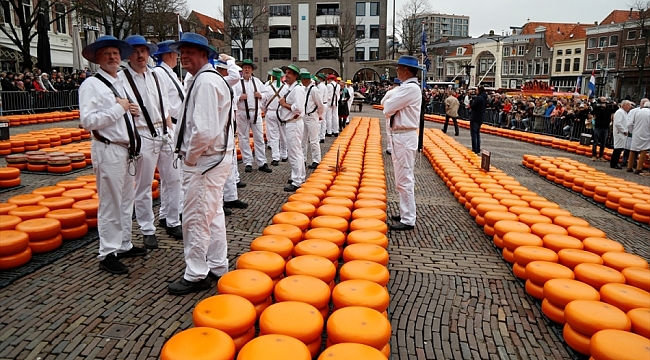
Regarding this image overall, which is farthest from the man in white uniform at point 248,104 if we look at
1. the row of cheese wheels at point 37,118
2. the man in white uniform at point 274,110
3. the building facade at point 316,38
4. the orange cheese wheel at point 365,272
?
the building facade at point 316,38

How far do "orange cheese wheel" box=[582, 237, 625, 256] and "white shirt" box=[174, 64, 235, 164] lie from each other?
3816 millimetres

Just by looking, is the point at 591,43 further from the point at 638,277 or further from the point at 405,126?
the point at 638,277

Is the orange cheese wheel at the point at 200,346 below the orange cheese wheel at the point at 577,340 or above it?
above

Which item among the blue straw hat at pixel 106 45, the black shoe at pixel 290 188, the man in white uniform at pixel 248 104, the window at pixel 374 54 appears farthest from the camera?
the window at pixel 374 54

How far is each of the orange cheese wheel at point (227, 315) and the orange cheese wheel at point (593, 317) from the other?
2.23 m

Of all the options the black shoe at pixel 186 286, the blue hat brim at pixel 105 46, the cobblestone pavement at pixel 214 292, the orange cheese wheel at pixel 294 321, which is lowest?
the cobblestone pavement at pixel 214 292

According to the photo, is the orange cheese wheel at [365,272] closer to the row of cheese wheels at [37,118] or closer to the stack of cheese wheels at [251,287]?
the stack of cheese wheels at [251,287]

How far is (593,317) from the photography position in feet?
9.92

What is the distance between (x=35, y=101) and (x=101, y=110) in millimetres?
17395

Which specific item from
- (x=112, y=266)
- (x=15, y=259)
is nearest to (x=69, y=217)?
(x=15, y=259)

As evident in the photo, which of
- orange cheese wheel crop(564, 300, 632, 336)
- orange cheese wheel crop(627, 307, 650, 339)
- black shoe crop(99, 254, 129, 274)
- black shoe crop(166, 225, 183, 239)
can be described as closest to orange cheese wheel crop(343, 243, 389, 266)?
orange cheese wheel crop(564, 300, 632, 336)

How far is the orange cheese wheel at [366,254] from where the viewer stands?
386 cm

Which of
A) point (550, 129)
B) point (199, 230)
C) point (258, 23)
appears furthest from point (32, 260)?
point (258, 23)

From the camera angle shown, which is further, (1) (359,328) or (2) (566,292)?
(2) (566,292)
